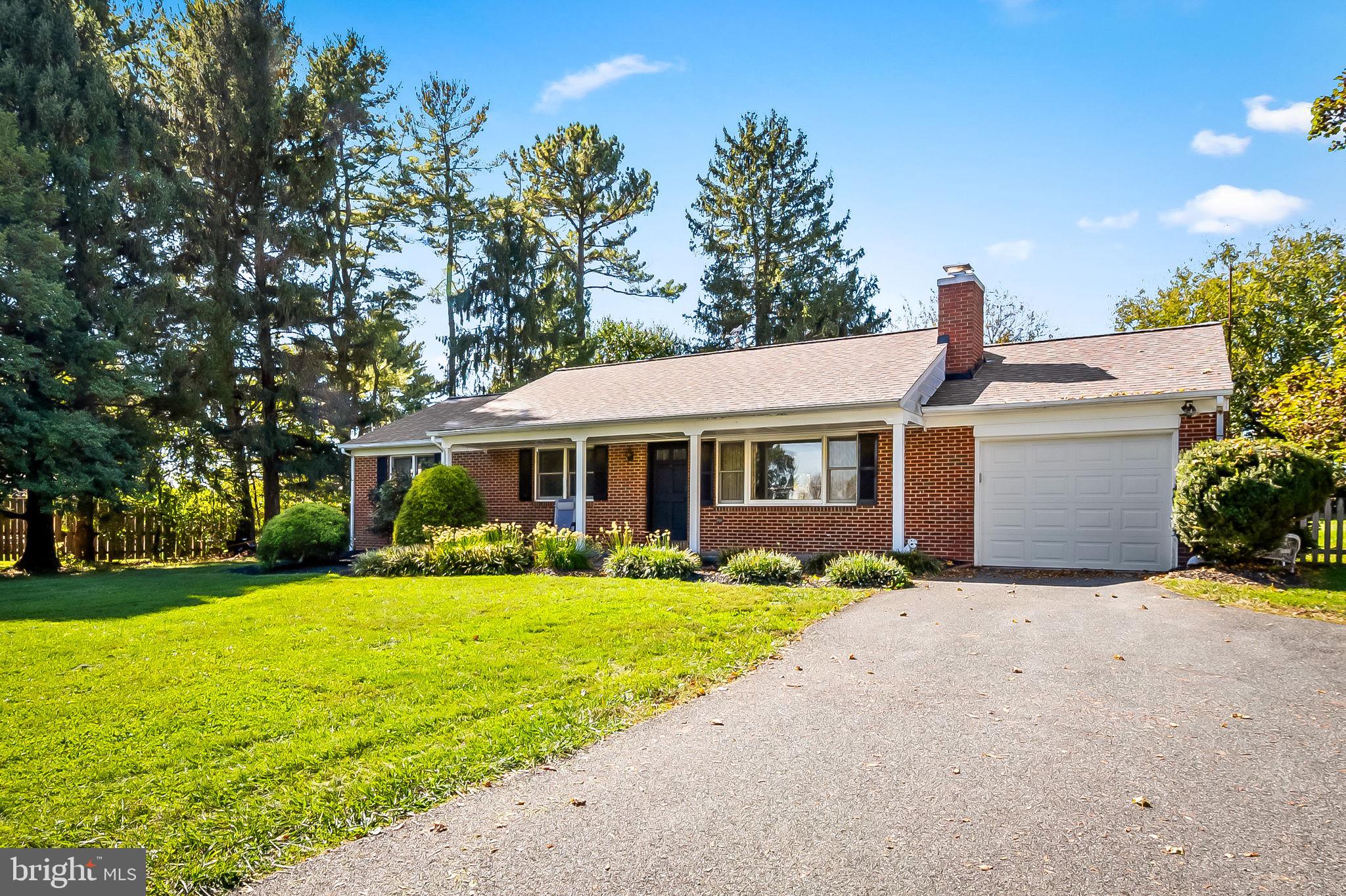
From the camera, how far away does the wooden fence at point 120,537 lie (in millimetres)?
19281

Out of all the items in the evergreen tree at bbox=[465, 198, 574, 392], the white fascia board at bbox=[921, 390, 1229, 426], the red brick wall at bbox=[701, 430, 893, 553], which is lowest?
the red brick wall at bbox=[701, 430, 893, 553]

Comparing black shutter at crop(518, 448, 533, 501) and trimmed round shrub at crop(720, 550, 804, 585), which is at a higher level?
black shutter at crop(518, 448, 533, 501)

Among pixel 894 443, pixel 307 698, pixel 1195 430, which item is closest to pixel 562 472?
pixel 894 443

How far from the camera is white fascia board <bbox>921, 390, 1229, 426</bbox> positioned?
36.2ft

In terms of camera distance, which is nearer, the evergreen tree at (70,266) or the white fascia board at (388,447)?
the evergreen tree at (70,266)

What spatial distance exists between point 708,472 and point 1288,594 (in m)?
9.07

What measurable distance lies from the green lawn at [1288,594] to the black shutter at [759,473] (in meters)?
6.67

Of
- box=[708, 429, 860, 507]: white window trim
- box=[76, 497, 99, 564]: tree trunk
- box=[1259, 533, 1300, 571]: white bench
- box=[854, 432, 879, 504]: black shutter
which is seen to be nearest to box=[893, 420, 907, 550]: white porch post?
box=[854, 432, 879, 504]: black shutter

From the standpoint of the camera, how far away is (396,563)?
12.8 meters

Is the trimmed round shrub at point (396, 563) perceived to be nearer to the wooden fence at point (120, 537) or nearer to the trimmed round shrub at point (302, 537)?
the trimmed round shrub at point (302, 537)

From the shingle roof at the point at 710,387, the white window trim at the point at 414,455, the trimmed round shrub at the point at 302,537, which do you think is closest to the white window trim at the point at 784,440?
the shingle roof at the point at 710,387

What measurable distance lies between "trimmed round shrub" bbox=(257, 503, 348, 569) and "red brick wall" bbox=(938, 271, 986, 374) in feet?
39.5

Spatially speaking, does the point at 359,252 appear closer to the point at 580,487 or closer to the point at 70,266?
the point at 70,266

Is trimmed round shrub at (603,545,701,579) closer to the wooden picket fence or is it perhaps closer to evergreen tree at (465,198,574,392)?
the wooden picket fence
